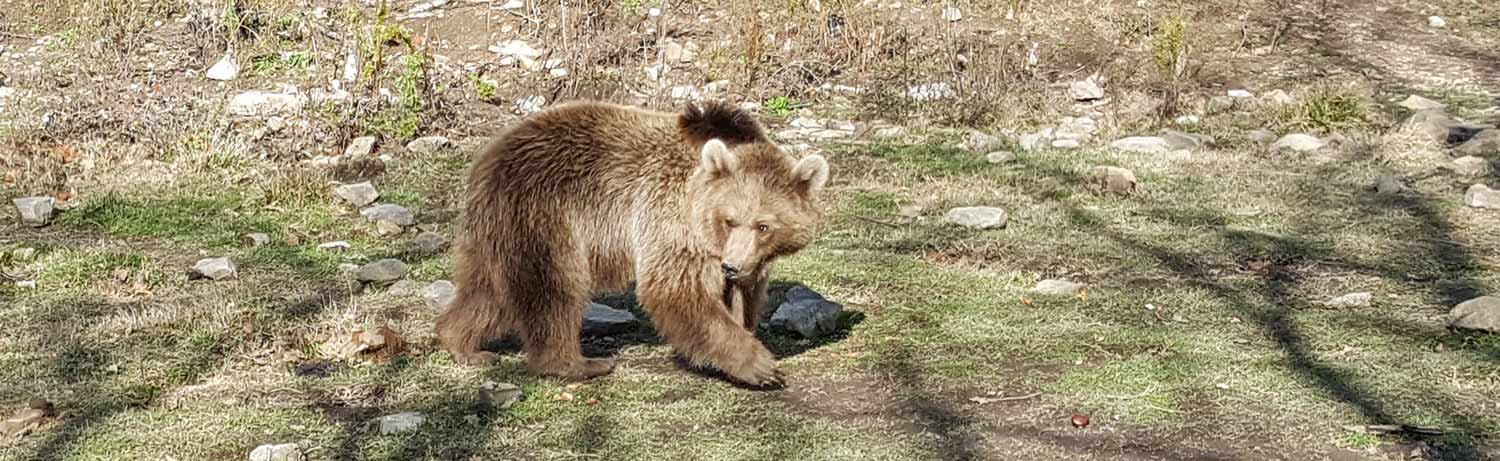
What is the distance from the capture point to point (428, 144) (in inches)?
392

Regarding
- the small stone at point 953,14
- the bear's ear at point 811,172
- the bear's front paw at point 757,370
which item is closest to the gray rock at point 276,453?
the bear's front paw at point 757,370

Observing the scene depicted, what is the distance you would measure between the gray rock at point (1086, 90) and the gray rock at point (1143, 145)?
1.11 meters

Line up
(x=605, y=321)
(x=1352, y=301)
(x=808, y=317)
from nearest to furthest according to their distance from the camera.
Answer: (x=808, y=317) < (x=605, y=321) < (x=1352, y=301)

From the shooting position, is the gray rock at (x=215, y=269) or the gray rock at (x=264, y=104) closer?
the gray rock at (x=215, y=269)

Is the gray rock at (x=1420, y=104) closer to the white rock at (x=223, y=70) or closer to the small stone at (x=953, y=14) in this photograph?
the small stone at (x=953, y=14)

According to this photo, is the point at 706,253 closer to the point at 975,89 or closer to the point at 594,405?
the point at 594,405

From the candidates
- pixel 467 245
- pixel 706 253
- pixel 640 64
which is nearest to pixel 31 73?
pixel 640 64

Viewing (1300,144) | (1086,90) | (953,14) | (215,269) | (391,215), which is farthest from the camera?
(953,14)

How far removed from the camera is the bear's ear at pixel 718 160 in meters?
5.56

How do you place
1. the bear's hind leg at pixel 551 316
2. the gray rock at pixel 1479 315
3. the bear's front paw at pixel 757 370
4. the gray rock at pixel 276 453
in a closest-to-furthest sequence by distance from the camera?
the gray rock at pixel 276 453
the bear's front paw at pixel 757 370
the bear's hind leg at pixel 551 316
the gray rock at pixel 1479 315

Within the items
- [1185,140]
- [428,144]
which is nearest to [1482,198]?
[1185,140]

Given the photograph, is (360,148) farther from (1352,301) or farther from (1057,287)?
(1352,301)

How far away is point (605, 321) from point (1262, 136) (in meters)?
5.48

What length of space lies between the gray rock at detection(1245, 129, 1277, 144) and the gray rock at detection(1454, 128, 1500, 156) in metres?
1.10
